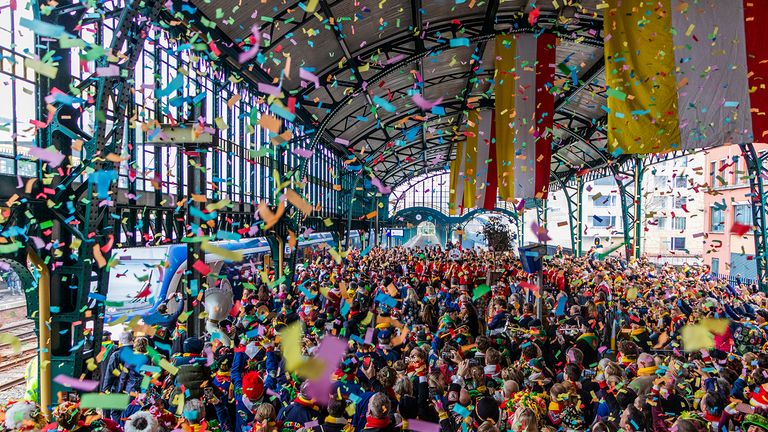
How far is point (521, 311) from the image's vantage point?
9203 millimetres

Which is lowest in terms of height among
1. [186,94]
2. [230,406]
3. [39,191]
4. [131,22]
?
[230,406]

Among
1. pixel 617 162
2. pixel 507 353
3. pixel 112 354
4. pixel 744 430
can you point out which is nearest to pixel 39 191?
pixel 112 354

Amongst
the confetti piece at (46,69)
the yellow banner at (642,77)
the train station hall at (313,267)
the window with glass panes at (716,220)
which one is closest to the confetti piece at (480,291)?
the train station hall at (313,267)

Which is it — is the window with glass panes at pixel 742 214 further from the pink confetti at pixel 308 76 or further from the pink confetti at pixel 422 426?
the pink confetti at pixel 422 426

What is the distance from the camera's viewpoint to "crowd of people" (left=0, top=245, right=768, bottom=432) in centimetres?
420

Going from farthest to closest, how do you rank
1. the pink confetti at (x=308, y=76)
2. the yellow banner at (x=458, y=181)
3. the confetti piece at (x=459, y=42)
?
the yellow banner at (x=458, y=181) < the pink confetti at (x=308, y=76) < the confetti piece at (x=459, y=42)

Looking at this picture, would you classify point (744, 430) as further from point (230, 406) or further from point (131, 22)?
point (131, 22)

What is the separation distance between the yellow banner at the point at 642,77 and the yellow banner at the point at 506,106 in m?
3.84

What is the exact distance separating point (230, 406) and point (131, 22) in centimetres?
426

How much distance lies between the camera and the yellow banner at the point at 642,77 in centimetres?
890

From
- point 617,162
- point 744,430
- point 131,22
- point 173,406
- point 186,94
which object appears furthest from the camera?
point 617,162

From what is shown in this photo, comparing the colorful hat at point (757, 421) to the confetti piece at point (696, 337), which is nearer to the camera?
the colorful hat at point (757, 421)

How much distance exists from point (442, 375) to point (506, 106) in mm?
9987

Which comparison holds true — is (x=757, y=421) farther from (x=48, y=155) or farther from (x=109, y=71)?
(x=48, y=155)
